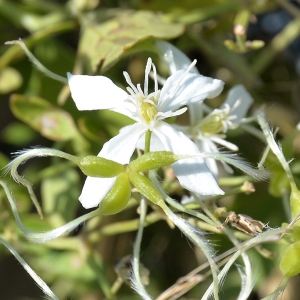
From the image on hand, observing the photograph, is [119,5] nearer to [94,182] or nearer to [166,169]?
[166,169]

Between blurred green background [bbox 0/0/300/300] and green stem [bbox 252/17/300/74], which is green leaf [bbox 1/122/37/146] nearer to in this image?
blurred green background [bbox 0/0/300/300]

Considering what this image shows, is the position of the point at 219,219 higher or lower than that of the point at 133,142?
lower

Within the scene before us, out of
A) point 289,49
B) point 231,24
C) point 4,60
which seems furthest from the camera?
point 289,49

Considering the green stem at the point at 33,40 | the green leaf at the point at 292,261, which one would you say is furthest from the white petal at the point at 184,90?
the green stem at the point at 33,40

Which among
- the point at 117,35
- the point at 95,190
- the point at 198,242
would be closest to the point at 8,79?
the point at 117,35

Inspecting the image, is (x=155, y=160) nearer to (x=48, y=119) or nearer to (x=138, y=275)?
(x=138, y=275)

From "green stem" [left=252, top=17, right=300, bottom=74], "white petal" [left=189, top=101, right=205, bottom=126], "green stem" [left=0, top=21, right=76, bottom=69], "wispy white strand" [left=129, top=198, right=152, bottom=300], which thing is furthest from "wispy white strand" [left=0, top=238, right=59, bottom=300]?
"green stem" [left=252, top=17, right=300, bottom=74]

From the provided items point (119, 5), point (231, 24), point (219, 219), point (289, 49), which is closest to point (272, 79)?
point (289, 49)
